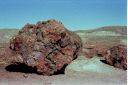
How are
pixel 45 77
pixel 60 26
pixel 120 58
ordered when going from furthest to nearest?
pixel 120 58 < pixel 60 26 < pixel 45 77

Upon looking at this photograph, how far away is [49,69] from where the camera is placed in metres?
14.5

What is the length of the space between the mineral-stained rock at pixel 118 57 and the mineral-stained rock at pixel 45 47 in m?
3.41

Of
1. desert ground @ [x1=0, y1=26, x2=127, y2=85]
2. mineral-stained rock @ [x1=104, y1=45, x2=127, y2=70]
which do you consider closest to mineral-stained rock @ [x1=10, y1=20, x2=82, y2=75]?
desert ground @ [x1=0, y1=26, x2=127, y2=85]

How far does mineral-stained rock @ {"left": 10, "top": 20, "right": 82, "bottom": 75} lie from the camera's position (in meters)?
14.5

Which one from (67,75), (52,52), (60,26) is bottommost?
(67,75)

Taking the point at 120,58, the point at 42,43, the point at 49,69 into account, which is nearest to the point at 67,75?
the point at 49,69

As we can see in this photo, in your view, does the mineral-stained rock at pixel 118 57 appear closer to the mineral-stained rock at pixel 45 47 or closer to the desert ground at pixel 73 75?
the desert ground at pixel 73 75

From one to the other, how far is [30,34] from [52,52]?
58.2 inches

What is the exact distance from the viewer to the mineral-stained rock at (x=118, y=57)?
17.0 meters

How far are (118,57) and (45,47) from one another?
16.5 feet

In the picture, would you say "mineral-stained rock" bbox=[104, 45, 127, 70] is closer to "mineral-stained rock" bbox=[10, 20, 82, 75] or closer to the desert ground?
the desert ground

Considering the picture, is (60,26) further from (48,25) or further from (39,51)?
(39,51)

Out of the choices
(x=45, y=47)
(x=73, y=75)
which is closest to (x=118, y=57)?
(x=73, y=75)

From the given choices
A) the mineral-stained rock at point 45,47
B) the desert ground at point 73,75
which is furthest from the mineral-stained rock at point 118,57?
the mineral-stained rock at point 45,47
